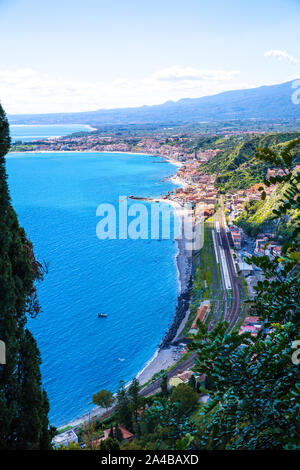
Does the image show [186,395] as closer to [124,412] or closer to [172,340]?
Result: [124,412]

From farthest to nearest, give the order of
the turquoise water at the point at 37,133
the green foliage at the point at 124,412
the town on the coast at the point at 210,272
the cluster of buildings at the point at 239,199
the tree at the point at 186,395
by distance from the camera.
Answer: the turquoise water at the point at 37,133 → the cluster of buildings at the point at 239,199 → the town on the coast at the point at 210,272 → the green foliage at the point at 124,412 → the tree at the point at 186,395

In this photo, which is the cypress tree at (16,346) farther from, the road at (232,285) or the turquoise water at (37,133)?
the turquoise water at (37,133)

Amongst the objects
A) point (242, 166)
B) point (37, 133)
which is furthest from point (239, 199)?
point (37, 133)

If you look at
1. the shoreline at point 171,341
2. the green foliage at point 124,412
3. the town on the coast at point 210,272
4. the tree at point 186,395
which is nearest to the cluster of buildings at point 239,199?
the town on the coast at point 210,272

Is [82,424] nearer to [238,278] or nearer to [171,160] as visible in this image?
[238,278]

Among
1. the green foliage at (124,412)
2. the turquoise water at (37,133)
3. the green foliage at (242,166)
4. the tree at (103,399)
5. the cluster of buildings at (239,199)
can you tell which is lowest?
the tree at (103,399)

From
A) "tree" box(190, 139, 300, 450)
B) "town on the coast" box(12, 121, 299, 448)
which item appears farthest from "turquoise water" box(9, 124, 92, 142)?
"tree" box(190, 139, 300, 450)

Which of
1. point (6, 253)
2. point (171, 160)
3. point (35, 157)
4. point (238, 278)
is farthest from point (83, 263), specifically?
point (35, 157)
